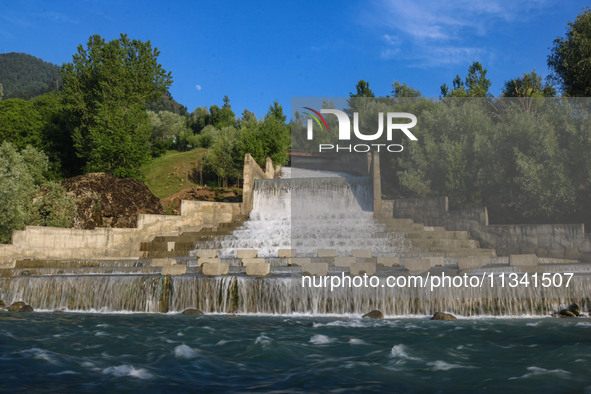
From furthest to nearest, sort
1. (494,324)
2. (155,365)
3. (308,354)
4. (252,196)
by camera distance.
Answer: (252,196)
(494,324)
(308,354)
(155,365)

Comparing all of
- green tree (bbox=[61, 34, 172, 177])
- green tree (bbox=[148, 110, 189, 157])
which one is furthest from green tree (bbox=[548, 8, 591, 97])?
green tree (bbox=[148, 110, 189, 157])

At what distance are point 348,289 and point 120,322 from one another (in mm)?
7015

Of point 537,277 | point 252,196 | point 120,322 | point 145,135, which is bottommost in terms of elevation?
point 120,322

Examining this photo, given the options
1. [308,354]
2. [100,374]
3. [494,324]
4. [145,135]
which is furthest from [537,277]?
[145,135]

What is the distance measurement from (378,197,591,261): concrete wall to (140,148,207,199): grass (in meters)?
26.6

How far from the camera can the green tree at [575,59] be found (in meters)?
30.5

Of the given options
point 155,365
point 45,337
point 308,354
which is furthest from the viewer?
point 45,337

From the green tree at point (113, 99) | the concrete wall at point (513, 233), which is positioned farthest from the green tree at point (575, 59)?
the green tree at point (113, 99)

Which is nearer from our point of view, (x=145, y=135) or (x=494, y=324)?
(x=494, y=324)

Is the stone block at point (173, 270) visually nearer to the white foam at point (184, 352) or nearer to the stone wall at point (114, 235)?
the white foam at point (184, 352)

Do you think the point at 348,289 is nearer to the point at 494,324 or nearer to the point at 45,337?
the point at 494,324

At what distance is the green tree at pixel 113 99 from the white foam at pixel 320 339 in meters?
30.5

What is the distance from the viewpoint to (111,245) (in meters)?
27.2

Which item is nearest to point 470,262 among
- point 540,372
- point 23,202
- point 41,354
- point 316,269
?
point 316,269
